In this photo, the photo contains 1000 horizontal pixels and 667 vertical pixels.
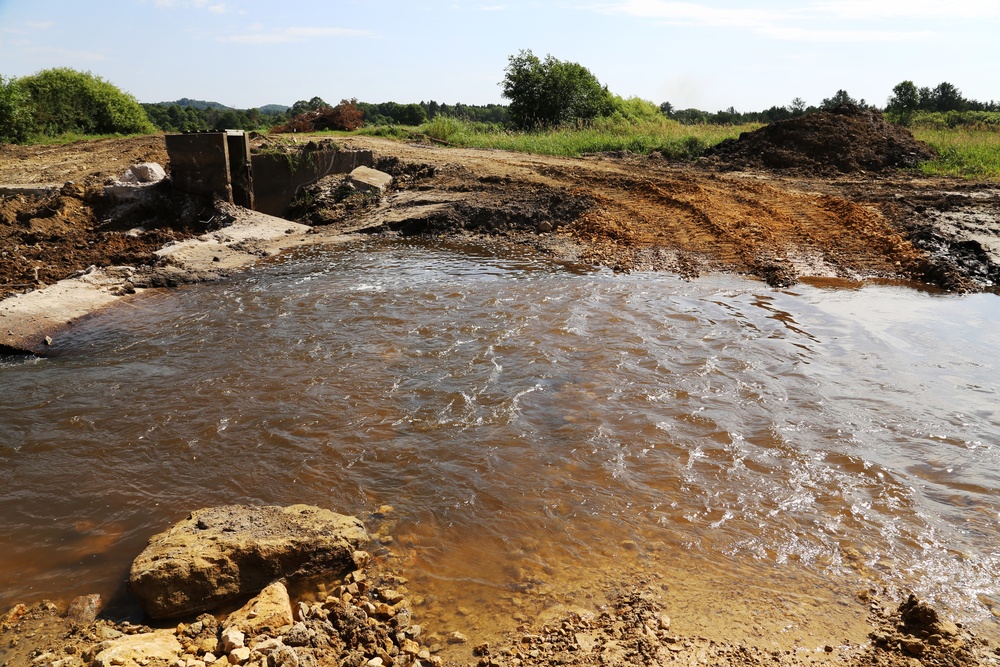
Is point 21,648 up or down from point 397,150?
down

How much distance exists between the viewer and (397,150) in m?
16.0

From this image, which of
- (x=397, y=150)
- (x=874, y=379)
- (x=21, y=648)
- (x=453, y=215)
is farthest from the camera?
(x=397, y=150)

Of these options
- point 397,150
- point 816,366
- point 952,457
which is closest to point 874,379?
point 816,366

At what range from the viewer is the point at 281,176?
14.0m

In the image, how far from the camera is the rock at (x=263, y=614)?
→ 10.0 ft

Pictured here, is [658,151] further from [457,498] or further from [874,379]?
[457,498]

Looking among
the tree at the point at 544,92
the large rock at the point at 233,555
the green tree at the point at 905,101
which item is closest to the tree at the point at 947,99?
the green tree at the point at 905,101

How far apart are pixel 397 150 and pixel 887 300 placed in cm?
1129

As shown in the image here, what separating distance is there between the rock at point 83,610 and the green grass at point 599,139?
15.8 m

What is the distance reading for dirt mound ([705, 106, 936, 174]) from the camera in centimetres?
1560

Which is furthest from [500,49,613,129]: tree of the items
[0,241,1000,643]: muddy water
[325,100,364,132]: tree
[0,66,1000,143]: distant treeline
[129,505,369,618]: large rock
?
[129,505,369,618]: large rock

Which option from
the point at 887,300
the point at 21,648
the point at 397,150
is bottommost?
the point at 21,648

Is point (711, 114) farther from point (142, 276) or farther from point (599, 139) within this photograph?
point (142, 276)

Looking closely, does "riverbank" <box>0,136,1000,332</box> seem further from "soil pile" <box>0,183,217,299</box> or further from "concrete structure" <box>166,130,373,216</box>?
"concrete structure" <box>166,130,373,216</box>
